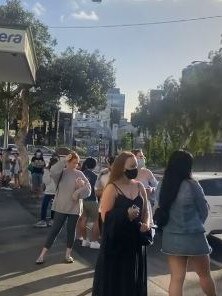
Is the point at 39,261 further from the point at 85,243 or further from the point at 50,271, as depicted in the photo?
the point at 85,243

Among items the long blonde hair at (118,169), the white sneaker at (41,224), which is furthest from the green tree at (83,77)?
the long blonde hair at (118,169)

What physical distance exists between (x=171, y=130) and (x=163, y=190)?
39.9 metres

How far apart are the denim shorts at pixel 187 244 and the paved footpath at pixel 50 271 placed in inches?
58.2

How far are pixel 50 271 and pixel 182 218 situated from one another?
290 cm

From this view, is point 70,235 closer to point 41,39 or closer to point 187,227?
point 187,227

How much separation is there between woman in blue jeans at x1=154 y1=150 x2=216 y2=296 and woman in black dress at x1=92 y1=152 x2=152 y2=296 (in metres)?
0.25

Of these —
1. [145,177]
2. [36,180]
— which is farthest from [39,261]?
[36,180]

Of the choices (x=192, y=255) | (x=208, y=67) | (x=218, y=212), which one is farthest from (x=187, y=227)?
(x=208, y=67)

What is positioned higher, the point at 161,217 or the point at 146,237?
the point at 161,217

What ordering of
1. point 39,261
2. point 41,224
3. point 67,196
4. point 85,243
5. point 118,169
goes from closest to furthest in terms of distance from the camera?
point 118,169 → point 39,261 → point 67,196 → point 85,243 → point 41,224

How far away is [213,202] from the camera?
1014cm

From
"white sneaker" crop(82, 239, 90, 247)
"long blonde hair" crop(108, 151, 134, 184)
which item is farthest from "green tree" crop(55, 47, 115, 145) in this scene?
"long blonde hair" crop(108, 151, 134, 184)

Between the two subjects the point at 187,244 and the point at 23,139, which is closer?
the point at 187,244

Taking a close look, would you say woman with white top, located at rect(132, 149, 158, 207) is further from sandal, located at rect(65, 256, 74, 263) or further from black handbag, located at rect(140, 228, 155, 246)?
black handbag, located at rect(140, 228, 155, 246)
